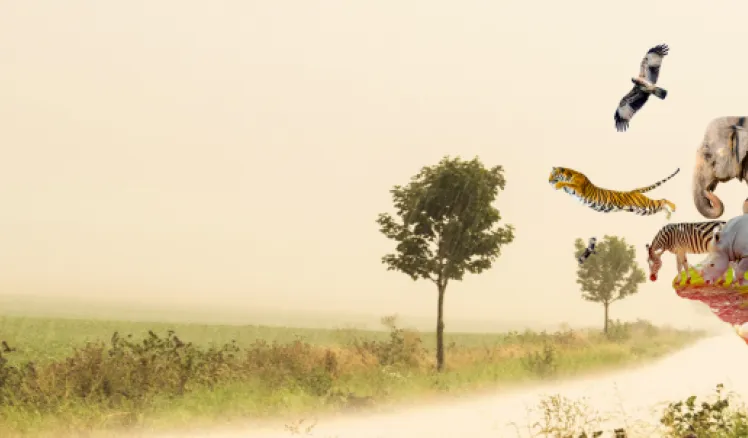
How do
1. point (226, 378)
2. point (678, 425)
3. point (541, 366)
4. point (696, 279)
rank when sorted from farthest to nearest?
point (541, 366) → point (226, 378) → point (678, 425) → point (696, 279)

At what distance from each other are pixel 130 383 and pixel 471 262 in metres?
13.6

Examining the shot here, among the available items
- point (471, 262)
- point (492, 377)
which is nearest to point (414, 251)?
point (471, 262)

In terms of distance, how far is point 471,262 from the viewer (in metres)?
29.1

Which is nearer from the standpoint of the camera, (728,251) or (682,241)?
(728,251)

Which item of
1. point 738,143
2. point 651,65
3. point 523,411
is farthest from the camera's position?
point 523,411

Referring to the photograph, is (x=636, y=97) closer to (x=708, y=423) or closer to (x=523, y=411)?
(x=708, y=423)

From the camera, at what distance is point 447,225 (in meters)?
29.0

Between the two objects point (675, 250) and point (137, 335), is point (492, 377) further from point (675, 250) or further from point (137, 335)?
point (137, 335)

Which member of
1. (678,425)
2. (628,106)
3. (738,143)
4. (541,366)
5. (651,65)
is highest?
(651,65)

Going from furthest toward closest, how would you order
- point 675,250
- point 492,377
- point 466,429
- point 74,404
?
point 492,377 < point 74,404 < point 466,429 < point 675,250

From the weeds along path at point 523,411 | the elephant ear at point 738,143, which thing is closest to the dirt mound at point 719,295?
the elephant ear at point 738,143

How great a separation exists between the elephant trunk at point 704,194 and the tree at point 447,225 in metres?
23.7

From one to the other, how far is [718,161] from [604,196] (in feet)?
2.75

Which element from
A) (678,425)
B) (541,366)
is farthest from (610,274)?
(678,425)
